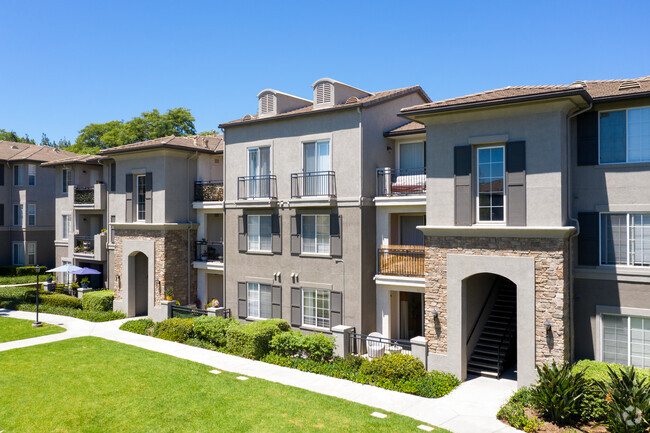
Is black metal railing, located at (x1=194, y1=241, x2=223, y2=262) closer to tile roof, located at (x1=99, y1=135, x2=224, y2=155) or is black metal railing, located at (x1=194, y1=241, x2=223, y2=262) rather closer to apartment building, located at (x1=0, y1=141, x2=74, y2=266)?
tile roof, located at (x1=99, y1=135, x2=224, y2=155)

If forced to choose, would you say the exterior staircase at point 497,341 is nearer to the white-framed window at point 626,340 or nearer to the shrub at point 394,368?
the shrub at point 394,368

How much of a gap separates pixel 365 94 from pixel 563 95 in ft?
35.2

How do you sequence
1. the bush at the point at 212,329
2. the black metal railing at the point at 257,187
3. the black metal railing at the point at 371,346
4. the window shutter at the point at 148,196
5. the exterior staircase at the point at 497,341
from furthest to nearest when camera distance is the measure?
the window shutter at the point at 148,196 < the black metal railing at the point at 257,187 < the bush at the point at 212,329 < the black metal railing at the point at 371,346 < the exterior staircase at the point at 497,341

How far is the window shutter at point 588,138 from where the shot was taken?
615 inches

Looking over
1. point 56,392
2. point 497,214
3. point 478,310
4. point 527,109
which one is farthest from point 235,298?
point 527,109

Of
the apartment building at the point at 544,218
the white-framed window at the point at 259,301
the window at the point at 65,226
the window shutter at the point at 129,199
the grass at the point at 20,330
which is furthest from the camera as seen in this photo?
the window at the point at 65,226

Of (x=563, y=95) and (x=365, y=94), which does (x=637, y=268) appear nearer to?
(x=563, y=95)

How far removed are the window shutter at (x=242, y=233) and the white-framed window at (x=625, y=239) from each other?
49.5 ft

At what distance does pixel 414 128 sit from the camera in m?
20.9

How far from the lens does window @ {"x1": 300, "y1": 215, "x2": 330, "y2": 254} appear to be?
20.8 meters

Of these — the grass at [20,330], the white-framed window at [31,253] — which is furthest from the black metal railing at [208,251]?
the white-framed window at [31,253]

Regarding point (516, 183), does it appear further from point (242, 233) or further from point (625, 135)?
point (242, 233)

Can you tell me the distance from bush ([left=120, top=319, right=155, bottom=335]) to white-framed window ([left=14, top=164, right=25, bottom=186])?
87.0 ft

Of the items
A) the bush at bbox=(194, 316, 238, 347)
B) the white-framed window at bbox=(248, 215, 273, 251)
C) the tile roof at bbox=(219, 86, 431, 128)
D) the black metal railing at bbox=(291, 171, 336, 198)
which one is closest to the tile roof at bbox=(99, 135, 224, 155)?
the tile roof at bbox=(219, 86, 431, 128)
